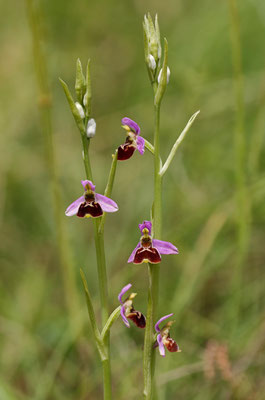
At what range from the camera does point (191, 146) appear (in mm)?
4414

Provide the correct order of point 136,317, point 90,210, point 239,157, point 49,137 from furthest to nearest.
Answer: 1. point 49,137
2. point 239,157
3. point 136,317
4. point 90,210

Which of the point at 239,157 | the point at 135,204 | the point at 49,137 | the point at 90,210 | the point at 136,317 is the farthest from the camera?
the point at 135,204

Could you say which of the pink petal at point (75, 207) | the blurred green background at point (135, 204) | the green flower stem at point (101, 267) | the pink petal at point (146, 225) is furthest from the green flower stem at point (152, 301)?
the blurred green background at point (135, 204)

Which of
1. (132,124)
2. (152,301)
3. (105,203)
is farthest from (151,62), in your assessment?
(152,301)

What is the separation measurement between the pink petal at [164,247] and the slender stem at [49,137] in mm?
1389

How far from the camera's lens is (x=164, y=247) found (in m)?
Answer: 1.91

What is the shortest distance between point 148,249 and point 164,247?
0.22ft

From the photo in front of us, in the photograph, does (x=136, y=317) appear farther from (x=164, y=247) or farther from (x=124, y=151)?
(x=124, y=151)

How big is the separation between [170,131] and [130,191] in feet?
1.93

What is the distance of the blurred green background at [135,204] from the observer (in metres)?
3.06

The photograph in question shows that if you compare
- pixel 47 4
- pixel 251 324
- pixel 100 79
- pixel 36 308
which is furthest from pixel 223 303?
pixel 47 4

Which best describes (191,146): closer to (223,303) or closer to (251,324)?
(223,303)

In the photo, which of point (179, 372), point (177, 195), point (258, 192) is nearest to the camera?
point (179, 372)

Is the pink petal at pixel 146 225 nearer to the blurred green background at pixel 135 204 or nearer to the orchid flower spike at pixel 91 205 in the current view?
the orchid flower spike at pixel 91 205
